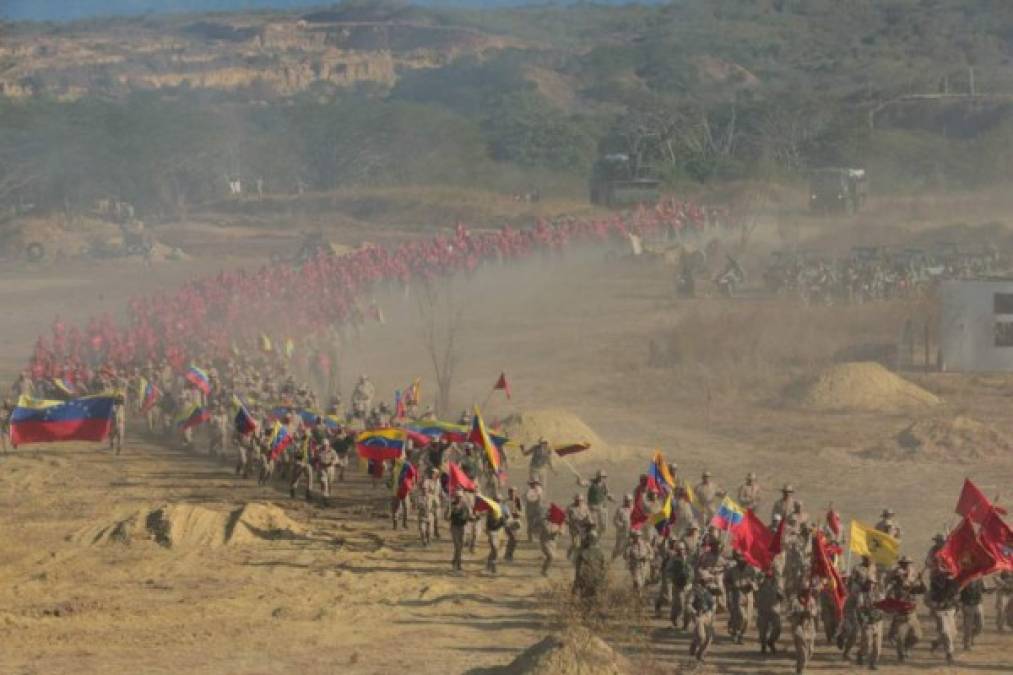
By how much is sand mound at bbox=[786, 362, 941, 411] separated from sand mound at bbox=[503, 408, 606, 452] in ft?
21.0

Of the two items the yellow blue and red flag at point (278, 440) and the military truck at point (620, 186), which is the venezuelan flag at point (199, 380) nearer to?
the yellow blue and red flag at point (278, 440)

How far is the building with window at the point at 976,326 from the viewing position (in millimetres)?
39625

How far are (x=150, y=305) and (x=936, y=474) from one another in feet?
75.7

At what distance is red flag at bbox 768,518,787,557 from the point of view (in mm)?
19672

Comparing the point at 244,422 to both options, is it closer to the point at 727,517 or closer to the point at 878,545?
the point at 727,517

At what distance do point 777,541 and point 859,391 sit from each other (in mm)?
17521

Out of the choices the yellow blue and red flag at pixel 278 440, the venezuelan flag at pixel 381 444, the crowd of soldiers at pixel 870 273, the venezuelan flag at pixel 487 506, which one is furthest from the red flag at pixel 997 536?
the crowd of soldiers at pixel 870 273

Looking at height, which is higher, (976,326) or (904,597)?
(976,326)

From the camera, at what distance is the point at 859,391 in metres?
36.7

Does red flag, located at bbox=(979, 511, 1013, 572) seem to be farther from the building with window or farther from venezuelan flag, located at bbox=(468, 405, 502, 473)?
the building with window

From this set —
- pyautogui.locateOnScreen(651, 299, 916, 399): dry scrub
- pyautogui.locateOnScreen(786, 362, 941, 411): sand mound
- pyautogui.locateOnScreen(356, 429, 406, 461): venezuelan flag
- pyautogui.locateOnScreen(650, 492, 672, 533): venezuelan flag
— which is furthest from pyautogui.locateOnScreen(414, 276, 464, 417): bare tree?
pyautogui.locateOnScreen(650, 492, 672, 533): venezuelan flag

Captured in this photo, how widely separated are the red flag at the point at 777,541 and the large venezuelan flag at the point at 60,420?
16.1 metres

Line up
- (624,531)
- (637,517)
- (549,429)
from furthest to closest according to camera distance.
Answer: (549,429)
(624,531)
(637,517)

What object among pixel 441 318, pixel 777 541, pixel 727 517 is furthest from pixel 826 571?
pixel 441 318
